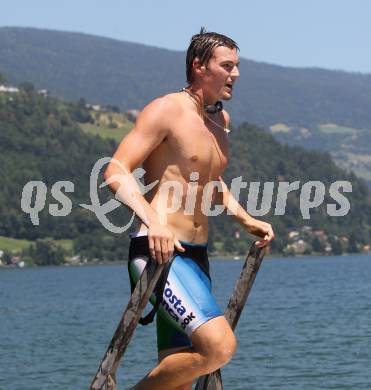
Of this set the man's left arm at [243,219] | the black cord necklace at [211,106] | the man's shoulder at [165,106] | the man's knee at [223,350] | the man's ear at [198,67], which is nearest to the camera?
the man's knee at [223,350]

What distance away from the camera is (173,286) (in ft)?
24.3

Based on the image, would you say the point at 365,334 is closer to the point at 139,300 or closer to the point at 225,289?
the point at 139,300

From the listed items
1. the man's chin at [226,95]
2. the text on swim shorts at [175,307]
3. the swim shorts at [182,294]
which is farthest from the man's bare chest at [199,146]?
the text on swim shorts at [175,307]

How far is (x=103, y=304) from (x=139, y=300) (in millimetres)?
97904

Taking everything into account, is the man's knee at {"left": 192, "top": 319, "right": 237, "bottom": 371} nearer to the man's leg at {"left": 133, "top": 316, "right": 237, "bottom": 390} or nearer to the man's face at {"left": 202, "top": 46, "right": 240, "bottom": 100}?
the man's leg at {"left": 133, "top": 316, "right": 237, "bottom": 390}

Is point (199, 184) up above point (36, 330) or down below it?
above

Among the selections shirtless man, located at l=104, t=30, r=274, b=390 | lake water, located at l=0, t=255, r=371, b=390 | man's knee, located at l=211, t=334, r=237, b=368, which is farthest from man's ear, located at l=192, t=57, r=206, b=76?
lake water, located at l=0, t=255, r=371, b=390

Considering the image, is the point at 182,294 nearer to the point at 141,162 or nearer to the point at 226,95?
the point at 141,162

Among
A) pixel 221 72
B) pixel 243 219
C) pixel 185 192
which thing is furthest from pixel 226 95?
pixel 243 219

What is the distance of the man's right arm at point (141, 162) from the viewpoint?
22.9 feet

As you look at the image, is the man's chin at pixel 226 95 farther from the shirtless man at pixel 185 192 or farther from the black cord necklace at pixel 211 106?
the black cord necklace at pixel 211 106

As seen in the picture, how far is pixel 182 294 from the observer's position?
7355mm

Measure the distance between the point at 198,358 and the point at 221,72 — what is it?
5.54ft

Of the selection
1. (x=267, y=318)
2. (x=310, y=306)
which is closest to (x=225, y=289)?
(x=310, y=306)
